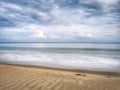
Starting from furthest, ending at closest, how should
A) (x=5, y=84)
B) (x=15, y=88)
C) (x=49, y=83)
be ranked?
(x=49, y=83) → (x=5, y=84) → (x=15, y=88)

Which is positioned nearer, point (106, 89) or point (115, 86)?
point (106, 89)

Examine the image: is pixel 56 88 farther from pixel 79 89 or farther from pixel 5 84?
pixel 5 84

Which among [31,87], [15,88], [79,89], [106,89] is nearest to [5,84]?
[15,88]

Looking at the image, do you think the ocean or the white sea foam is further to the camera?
the ocean

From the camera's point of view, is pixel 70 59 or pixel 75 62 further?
pixel 70 59

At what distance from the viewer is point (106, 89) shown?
3.91m

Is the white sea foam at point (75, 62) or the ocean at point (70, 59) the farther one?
the ocean at point (70, 59)

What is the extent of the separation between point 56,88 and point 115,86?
1.80 m

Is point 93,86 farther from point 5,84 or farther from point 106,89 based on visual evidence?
point 5,84

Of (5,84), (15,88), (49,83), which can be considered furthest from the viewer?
(49,83)

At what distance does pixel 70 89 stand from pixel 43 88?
730 mm

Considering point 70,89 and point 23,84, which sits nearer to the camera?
point 70,89

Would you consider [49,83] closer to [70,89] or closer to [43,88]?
[43,88]

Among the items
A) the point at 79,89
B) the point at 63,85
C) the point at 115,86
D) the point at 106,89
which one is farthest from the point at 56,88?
the point at 115,86
